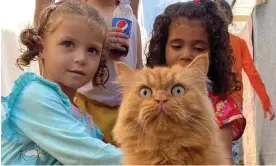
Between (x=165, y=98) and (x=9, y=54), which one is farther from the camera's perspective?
(x=9, y=54)

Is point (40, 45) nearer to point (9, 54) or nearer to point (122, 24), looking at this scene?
point (122, 24)

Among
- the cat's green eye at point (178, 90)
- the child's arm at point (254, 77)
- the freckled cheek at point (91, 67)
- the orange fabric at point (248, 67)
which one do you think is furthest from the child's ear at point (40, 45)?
the child's arm at point (254, 77)

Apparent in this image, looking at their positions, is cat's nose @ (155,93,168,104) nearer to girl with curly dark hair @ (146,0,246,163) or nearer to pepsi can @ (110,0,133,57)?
girl with curly dark hair @ (146,0,246,163)

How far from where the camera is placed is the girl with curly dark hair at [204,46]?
121 centimetres

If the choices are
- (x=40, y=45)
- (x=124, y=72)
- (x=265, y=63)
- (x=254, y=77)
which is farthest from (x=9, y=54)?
(x=265, y=63)

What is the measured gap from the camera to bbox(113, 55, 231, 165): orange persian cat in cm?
72

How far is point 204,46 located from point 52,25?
1.75ft

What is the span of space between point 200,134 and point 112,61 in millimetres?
762

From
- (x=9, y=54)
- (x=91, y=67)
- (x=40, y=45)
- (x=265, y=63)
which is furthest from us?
(x=265, y=63)

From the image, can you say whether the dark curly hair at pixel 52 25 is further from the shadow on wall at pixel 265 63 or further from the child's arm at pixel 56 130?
the shadow on wall at pixel 265 63

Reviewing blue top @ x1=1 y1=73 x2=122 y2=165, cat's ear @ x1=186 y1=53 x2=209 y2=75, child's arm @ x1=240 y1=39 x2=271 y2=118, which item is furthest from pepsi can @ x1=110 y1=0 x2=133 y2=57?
child's arm @ x1=240 y1=39 x2=271 y2=118

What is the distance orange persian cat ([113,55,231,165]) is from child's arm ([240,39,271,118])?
1.13 meters

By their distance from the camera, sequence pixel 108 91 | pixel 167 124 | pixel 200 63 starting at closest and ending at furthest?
pixel 167 124, pixel 200 63, pixel 108 91

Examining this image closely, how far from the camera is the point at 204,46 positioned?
1.25m
